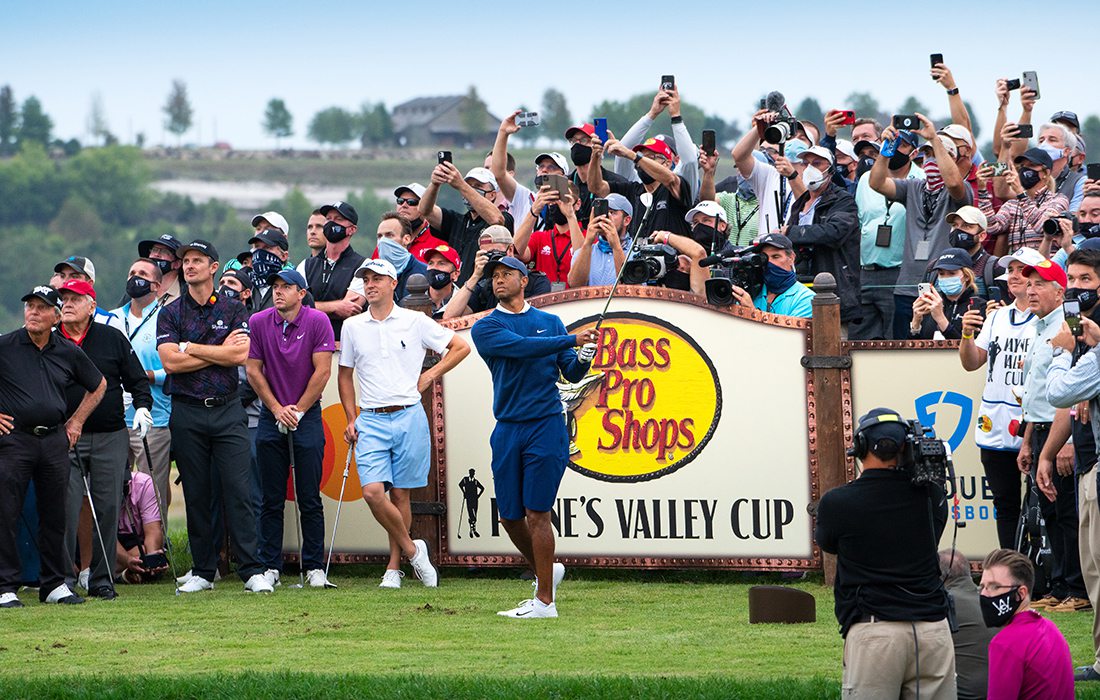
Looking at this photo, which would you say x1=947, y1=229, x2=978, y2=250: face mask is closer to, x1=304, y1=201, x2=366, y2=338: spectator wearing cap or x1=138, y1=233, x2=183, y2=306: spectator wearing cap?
x1=304, y1=201, x2=366, y2=338: spectator wearing cap

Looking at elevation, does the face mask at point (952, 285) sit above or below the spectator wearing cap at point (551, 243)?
below

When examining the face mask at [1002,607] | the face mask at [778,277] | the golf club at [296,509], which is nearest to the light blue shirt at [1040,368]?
the face mask at [778,277]

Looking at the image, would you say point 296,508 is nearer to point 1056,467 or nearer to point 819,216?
point 819,216

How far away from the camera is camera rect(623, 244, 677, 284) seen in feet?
41.5

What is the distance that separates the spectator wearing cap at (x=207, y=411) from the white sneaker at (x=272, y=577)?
0.05 meters

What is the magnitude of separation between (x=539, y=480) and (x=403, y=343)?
210 cm

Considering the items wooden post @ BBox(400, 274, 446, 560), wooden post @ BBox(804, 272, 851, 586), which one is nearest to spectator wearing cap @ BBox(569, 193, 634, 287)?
wooden post @ BBox(400, 274, 446, 560)

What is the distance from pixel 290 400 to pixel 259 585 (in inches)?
50.1

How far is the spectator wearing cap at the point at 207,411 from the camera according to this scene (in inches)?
481

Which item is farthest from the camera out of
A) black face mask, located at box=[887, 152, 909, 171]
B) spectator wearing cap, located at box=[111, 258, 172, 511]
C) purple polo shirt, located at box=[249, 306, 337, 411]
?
black face mask, located at box=[887, 152, 909, 171]

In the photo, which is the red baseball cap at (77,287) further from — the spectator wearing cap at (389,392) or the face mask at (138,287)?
the spectator wearing cap at (389,392)

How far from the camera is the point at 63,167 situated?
5285 inches

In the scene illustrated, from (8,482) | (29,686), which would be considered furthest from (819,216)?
(29,686)

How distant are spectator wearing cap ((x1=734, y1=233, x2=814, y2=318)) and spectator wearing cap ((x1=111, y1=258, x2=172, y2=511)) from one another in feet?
14.3
